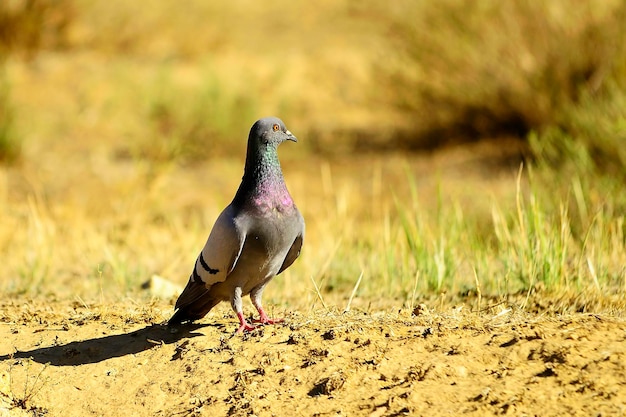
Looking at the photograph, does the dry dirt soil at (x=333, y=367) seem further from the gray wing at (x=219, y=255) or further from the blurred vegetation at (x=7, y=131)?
the blurred vegetation at (x=7, y=131)

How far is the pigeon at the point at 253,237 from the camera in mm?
3508

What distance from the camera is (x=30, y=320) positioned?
4.13 meters

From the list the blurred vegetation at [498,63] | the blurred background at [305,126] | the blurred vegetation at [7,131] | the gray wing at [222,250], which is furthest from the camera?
the blurred vegetation at [498,63]

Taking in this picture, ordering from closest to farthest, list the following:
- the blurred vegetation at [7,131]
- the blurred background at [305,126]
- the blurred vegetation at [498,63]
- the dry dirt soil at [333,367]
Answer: the dry dirt soil at [333,367]
the blurred background at [305,126]
the blurred vegetation at [7,131]
the blurred vegetation at [498,63]

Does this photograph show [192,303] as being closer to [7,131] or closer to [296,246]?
[296,246]

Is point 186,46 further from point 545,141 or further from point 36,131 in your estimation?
point 545,141

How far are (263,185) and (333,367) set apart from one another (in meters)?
0.77

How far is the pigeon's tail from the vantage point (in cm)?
368

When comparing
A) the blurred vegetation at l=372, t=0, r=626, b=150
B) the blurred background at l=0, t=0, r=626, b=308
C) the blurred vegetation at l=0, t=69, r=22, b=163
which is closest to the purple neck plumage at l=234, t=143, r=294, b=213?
the blurred background at l=0, t=0, r=626, b=308

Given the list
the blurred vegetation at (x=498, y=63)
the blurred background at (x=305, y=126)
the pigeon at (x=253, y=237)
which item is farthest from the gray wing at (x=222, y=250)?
the blurred vegetation at (x=498, y=63)

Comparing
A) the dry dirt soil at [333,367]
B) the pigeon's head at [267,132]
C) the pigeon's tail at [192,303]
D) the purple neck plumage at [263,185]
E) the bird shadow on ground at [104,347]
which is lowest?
the dry dirt soil at [333,367]

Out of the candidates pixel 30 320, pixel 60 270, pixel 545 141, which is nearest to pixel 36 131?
pixel 60 270

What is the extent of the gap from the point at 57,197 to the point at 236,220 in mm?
5125

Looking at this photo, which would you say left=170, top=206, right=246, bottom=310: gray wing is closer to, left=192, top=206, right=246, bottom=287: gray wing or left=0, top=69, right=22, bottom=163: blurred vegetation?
left=192, top=206, right=246, bottom=287: gray wing
